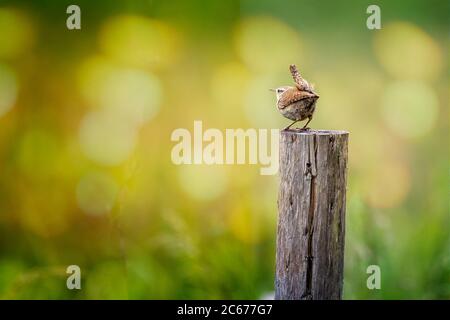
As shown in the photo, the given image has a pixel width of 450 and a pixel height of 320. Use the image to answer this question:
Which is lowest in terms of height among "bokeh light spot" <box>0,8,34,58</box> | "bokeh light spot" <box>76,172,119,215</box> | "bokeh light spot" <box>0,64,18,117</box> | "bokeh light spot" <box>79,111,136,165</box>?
"bokeh light spot" <box>76,172,119,215</box>

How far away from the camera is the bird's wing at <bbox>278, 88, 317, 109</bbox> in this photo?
3635 mm

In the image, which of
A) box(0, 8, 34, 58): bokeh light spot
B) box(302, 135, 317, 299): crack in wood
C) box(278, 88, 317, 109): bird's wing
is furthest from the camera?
box(0, 8, 34, 58): bokeh light spot

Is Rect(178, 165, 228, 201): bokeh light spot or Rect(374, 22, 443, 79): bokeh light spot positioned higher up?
Rect(374, 22, 443, 79): bokeh light spot

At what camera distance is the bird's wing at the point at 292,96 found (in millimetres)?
3635

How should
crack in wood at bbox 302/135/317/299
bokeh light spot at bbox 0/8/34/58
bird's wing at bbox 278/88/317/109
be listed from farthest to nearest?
1. bokeh light spot at bbox 0/8/34/58
2. bird's wing at bbox 278/88/317/109
3. crack in wood at bbox 302/135/317/299

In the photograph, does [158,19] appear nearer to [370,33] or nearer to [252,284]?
[370,33]

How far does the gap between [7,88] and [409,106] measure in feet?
9.98

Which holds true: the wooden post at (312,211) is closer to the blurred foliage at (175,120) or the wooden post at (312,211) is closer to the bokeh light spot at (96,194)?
the blurred foliage at (175,120)

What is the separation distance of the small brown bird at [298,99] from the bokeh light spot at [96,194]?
1917 millimetres

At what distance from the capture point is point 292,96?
3.66 metres

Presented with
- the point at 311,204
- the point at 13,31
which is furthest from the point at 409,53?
the point at 13,31

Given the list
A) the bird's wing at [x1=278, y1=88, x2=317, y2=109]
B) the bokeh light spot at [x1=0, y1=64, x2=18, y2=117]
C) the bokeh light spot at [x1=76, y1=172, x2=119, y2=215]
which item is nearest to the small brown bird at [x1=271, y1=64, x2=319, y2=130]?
the bird's wing at [x1=278, y1=88, x2=317, y2=109]

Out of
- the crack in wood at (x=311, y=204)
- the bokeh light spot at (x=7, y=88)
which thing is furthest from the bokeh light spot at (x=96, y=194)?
the crack in wood at (x=311, y=204)

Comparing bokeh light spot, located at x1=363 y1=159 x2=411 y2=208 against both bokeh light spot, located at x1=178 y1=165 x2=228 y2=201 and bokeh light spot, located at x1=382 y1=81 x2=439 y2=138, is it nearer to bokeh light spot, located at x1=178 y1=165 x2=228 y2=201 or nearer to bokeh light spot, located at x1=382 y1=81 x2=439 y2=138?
bokeh light spot, located at x1=382 y1=81 x2=439 y2=138
